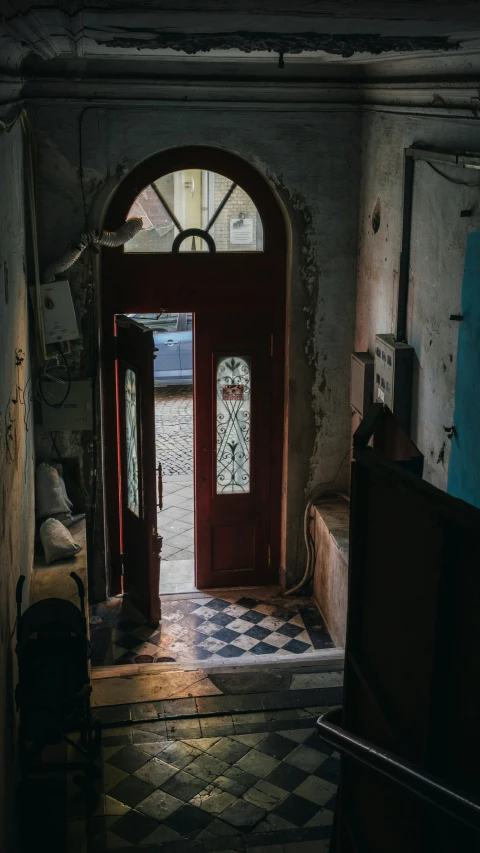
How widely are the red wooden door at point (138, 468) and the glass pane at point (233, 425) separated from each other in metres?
0.84

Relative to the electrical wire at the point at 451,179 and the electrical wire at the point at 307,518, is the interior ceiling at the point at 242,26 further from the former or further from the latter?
the electrical wire at the point at 307,518

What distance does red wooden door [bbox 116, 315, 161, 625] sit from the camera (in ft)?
23.9

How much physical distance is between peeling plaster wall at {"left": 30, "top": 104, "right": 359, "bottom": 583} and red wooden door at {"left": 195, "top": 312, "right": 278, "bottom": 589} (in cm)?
28

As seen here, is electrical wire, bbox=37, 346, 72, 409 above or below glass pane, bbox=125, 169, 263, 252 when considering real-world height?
below

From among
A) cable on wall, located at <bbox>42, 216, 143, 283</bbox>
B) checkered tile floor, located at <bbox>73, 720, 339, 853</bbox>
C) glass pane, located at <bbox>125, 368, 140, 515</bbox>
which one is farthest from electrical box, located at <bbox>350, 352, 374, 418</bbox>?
checkered tile floor, located at <bbox>73, 720, 339, 853</bbox>

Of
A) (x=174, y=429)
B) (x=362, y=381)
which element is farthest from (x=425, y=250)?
(x=174, y=429)

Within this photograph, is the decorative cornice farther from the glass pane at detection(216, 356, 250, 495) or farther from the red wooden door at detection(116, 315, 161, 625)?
the glass pane at detection(216, 356, 250, 495)

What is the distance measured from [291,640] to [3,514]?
3831mm

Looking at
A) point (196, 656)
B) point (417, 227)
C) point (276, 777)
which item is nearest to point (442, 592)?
point (276, 777)

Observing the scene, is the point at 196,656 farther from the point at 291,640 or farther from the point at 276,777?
the point at 276,777

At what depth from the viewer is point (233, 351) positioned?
25.8 ft

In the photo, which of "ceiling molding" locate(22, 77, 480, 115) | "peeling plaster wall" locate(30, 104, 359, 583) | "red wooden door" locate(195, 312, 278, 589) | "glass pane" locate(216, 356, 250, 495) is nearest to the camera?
"ceiling molding" locate(22, 77, 480, 115)

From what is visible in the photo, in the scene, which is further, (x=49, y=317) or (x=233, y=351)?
(x=233, y=351)

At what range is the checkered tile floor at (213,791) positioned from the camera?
4.50 metres
